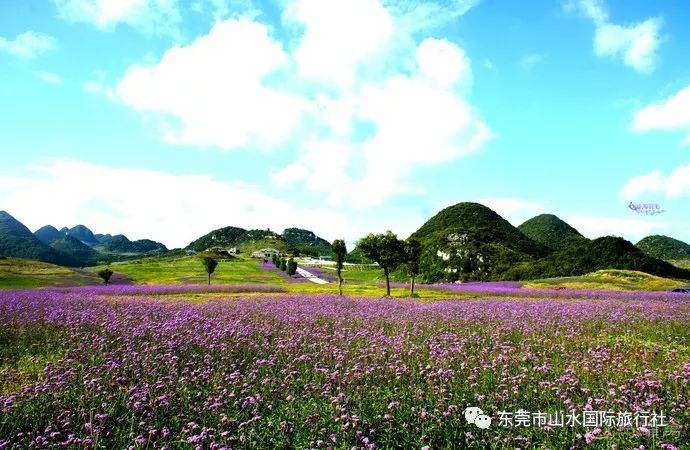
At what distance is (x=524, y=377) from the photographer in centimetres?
734

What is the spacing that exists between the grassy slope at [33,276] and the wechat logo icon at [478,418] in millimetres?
65780

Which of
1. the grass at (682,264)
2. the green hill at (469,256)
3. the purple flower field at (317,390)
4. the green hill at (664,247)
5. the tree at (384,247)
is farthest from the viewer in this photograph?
the green hill at (664,247)

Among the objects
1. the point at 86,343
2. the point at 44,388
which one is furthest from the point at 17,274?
the point at 44,388

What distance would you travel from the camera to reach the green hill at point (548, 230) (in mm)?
154625

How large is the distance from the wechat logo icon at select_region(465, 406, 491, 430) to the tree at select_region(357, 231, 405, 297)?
4014 cm

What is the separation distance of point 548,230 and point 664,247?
3796 centimetres

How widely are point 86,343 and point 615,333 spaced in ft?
54.9

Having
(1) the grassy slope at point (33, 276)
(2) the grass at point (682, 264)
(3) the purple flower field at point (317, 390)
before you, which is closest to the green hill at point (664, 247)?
(2) the grass at point (682, 264)

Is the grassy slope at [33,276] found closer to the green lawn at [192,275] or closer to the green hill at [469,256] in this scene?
the green lawn at [192,275]

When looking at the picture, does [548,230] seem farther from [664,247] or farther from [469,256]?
[469,256]

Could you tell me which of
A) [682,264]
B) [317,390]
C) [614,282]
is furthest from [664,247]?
[317,390]

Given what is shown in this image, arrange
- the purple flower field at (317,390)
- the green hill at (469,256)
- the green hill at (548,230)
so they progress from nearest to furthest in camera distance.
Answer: the purple flower field at (317,390) < the green hill at (469,256) < the green hill at (548,230)

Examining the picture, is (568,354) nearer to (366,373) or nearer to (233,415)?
(366,373)

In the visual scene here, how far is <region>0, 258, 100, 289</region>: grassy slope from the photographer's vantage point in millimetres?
60072
